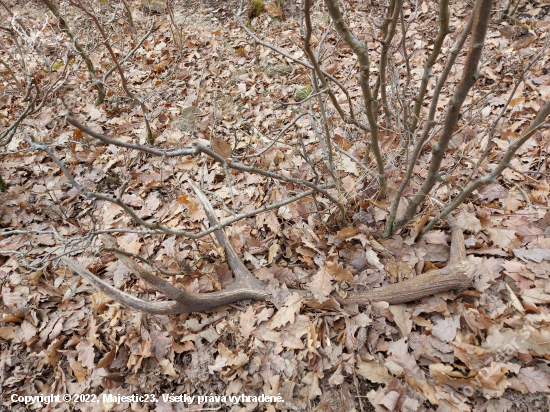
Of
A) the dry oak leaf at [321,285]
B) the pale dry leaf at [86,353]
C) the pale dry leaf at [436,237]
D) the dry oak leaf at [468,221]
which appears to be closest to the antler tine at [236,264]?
the dry oak leaf at [321,285]

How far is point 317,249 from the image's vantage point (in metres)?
2.62

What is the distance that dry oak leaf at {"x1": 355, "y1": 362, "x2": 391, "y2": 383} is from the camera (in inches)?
77.4

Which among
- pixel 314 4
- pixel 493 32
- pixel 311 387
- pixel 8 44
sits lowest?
pixel 311 387

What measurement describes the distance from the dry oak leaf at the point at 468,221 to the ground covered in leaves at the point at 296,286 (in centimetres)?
1

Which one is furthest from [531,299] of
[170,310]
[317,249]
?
[170,310]

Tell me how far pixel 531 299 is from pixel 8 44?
28.8ft

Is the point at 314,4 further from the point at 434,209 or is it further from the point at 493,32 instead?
the point at 434,209

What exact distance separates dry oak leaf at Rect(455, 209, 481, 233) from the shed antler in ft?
0.28

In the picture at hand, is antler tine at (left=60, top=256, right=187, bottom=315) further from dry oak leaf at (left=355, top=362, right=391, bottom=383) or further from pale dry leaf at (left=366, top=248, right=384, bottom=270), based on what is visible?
pale dry leaf at (left=366, top=248, right=384, bottom=270)

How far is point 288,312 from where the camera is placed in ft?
7.60

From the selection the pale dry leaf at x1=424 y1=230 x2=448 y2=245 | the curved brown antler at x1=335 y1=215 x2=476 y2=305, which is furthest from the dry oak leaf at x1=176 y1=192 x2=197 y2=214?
the pale dry leaf at x1=424 y1=230 x2=448 y2=245

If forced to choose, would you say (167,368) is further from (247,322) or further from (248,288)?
(248,288)

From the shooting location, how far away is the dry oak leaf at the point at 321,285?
2.30 m

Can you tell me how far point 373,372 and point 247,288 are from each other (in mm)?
1048
